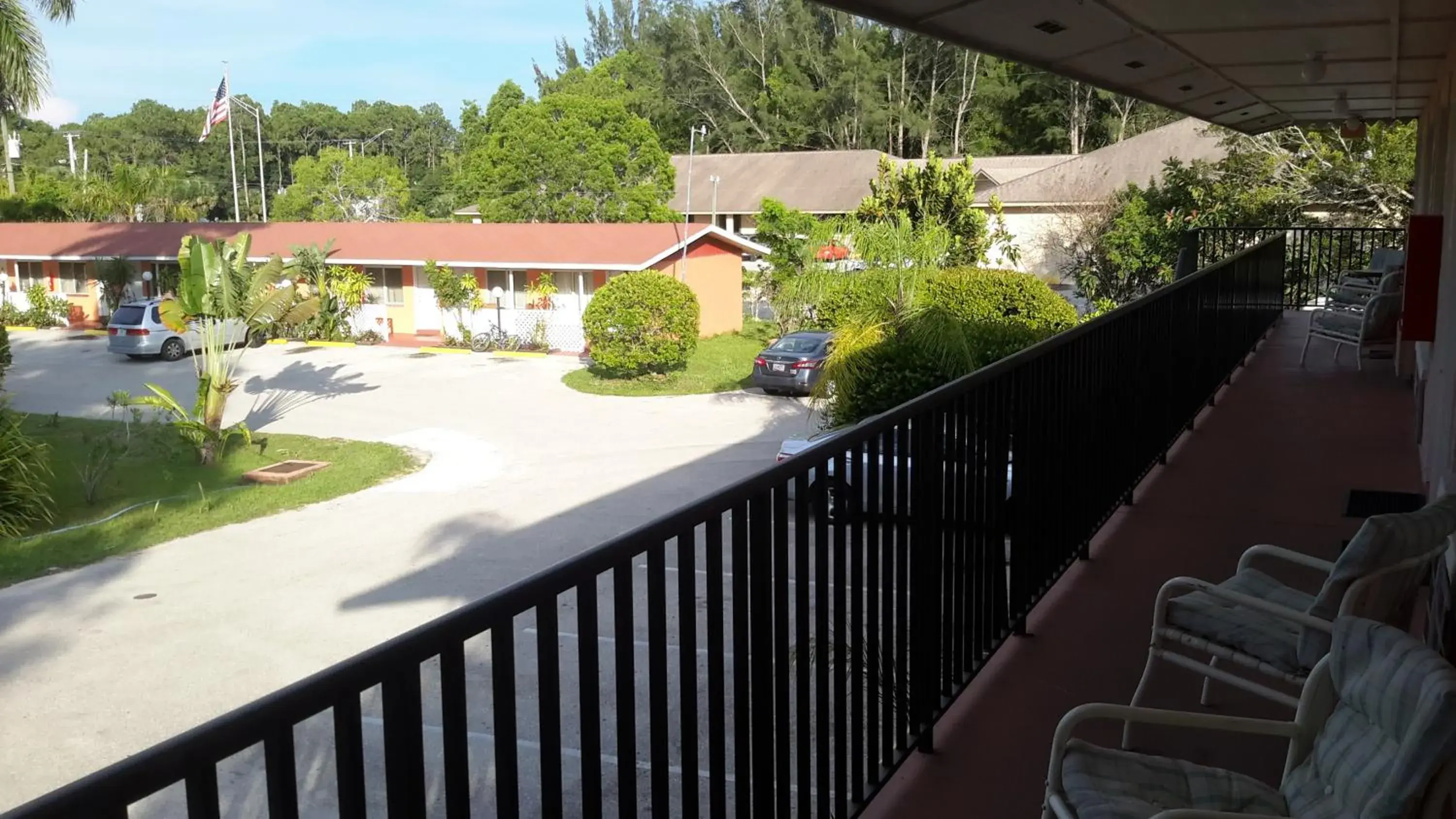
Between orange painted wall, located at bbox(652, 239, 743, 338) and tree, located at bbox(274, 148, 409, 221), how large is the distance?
29.6m

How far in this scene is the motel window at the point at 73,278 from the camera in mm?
44719

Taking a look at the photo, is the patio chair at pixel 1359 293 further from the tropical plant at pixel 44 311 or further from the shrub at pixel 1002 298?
the tropical plant at pixel 44 311

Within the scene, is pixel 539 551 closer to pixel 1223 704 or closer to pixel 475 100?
pixel 1223 704

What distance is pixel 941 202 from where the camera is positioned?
27.1 metres

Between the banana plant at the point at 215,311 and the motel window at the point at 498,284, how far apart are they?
14026mm

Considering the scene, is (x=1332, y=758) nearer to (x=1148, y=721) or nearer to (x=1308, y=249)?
(x=1148, y=721)

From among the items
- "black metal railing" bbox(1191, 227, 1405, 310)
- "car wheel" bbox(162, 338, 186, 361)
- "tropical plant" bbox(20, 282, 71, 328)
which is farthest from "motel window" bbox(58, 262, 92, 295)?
"black metal railing" bbox(1191, 227, 1405, 310)

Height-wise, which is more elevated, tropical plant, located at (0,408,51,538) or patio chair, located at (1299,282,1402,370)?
patio chair, located at (1299,282,1402,370)

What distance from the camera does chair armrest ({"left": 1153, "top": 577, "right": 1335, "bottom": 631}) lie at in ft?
11.1

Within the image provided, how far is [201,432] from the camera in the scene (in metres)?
21.5

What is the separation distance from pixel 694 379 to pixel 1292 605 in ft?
88.7

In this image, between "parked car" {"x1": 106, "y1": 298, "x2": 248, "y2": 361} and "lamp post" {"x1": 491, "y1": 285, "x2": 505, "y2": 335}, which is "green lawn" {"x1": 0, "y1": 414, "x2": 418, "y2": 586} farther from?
"lamp post" {"x1": 491, "y1": 285, "x2": 505, "y2": 335}

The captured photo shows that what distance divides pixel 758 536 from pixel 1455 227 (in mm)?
5707

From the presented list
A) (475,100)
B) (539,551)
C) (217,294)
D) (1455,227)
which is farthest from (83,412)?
(475,100)
